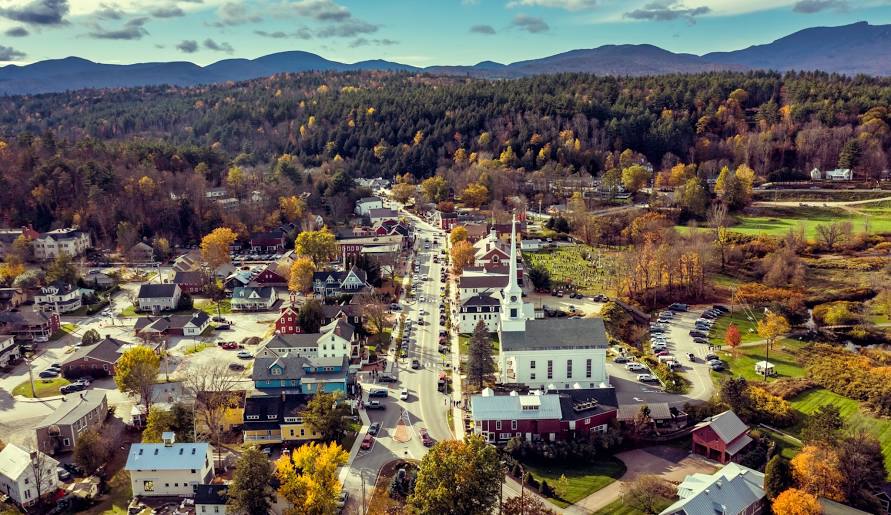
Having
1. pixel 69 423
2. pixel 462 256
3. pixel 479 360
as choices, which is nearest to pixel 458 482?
pixel 479 360

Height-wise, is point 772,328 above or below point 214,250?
below

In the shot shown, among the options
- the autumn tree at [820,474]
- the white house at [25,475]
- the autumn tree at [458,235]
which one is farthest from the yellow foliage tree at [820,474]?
the autumn tree at [458,235]

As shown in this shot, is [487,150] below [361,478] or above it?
above

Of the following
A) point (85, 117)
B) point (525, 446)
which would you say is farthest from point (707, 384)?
point (85, 117)

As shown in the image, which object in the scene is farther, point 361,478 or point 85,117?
point 85,117

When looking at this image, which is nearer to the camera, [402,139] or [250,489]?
[250,489]

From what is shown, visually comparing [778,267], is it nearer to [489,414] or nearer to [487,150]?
[489,414]

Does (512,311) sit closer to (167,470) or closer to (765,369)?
(765,369)
